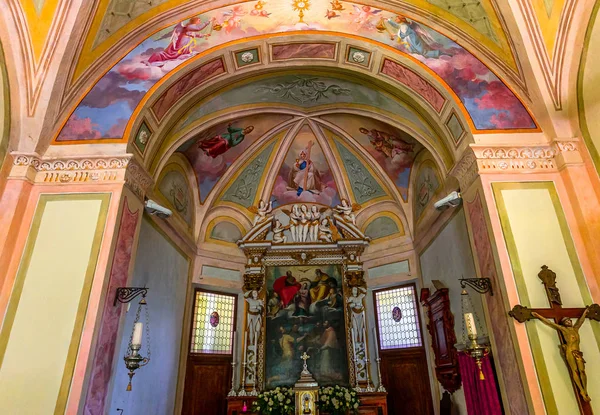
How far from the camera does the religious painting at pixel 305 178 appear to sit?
444 inches

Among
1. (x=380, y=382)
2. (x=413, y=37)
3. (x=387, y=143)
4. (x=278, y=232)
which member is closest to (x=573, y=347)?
(x=380, y=382)

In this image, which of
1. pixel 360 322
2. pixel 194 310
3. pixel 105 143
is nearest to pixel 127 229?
pixel 105 143

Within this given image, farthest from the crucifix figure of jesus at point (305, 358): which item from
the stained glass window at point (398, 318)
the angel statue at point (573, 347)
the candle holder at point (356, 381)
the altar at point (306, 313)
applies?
the angel statue at point (573, 347)

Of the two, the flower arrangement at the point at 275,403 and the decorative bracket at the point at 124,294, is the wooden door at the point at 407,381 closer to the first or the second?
the flower arrangement at the point at 275,403

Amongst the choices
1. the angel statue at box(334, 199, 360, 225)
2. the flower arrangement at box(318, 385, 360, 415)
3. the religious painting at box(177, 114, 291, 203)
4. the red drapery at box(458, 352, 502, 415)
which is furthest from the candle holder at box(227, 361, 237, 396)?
the red drapery at box(458, 352, 502, 415)

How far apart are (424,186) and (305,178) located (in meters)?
3.44

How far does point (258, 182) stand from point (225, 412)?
5.91m

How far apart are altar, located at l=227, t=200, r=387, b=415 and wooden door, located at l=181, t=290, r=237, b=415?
0.41m

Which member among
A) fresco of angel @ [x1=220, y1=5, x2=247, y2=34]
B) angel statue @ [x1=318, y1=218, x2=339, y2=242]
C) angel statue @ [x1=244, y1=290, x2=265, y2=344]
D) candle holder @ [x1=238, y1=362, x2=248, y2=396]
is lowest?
candle holder @ [x1=238, y1=362, x2=248, y2=396]

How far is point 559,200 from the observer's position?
6148mm

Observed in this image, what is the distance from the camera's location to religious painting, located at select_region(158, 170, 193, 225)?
355 inches

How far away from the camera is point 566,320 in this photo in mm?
5285

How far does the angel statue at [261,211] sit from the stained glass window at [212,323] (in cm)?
222

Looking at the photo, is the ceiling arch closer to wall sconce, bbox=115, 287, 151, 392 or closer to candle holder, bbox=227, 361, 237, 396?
wall sconce, bbox=115, 287, 151, 392
